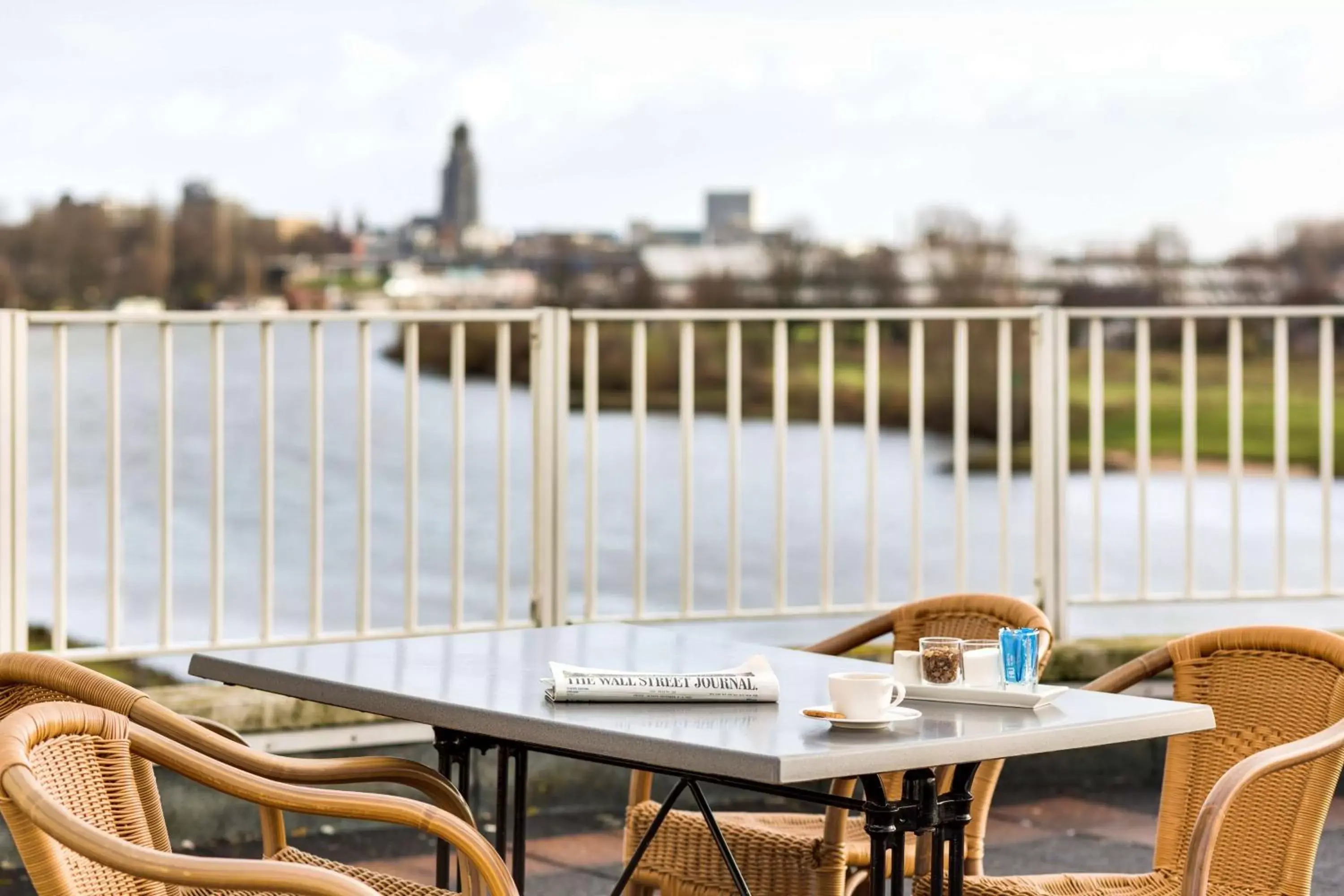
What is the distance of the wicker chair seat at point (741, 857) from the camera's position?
9.31 ft

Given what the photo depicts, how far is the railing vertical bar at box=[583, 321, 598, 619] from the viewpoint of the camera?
4770 millimetres

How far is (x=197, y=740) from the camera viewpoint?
2473 millimetres

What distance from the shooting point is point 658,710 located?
2.36 metres

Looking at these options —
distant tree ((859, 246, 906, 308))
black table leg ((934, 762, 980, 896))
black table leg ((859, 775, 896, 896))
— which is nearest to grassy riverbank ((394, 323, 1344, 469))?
black table leg ((934, 762, 980, 896))

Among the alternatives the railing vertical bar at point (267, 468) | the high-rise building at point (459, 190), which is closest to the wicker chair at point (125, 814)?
the railing vertical bar at point (267, 468)

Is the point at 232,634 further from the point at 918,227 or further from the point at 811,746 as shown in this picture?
the point at 918,227

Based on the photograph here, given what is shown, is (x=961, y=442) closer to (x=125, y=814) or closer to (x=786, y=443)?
(x=786, y=443)

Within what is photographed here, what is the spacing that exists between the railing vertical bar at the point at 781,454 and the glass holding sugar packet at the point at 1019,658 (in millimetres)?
2407

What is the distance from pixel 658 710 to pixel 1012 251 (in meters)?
22.8

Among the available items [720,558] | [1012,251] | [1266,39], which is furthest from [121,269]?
[1266,39]

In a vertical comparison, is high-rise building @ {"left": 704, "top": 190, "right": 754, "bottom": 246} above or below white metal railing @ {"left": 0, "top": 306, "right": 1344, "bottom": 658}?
above

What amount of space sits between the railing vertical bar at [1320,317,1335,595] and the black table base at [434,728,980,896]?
2818 mm

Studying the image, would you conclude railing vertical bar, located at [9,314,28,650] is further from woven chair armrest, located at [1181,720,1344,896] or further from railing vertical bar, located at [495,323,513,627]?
woven chair armrest, located at [1181,720,1344,896]

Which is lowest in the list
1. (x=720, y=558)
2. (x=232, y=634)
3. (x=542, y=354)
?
(x=720, y=558)
